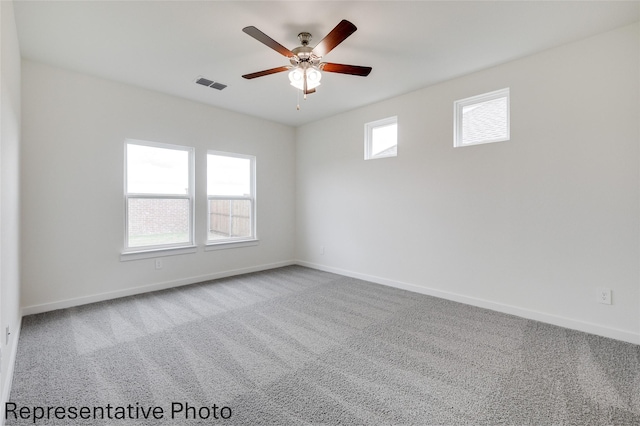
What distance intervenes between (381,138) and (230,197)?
8.48 ft

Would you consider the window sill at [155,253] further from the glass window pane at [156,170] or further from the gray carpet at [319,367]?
the glass window pane at [156,170]

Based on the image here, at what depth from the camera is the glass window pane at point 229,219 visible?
457 cm

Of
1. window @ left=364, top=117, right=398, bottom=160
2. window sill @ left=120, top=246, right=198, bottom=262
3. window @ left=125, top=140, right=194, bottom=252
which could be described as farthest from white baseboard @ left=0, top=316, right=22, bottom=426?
window @ left=364, top=117, right=398, bottom=160

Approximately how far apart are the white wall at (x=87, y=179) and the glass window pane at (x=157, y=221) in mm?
161

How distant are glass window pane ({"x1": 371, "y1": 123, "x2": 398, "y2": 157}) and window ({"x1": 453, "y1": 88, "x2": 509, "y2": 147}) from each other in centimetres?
87

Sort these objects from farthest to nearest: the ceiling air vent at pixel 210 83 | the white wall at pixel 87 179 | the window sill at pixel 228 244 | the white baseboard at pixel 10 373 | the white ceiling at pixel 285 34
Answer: the window sill at pixel 228 244, the ceiling air vent at pixel 210 83, the white wall at pixel 87 179, the white ceiling at pixel 285 34, the white baseboard at pixel 10 373

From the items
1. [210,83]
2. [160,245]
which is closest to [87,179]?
[160,245]

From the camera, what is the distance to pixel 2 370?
1705 millimetres

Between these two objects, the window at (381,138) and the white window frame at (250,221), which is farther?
the white window frame at (250,221)

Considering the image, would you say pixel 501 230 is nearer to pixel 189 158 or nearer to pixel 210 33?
pixel 210 33

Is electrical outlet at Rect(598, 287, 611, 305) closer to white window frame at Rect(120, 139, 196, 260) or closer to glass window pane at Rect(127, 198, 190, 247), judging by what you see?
white window frame at Rect(120, 139, 196, 260)

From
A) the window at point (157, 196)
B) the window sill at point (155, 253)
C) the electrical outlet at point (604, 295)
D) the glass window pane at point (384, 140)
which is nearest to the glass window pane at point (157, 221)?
the window at point (157, 196)

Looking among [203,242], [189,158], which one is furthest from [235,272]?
[189,158]

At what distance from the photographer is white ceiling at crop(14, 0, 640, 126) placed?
2.23 m
